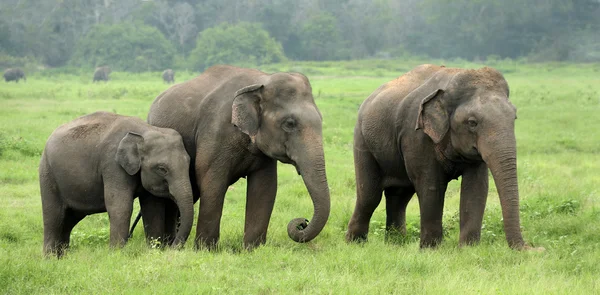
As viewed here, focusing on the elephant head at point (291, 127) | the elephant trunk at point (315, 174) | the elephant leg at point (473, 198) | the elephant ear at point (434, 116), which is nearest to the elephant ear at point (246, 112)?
the elephant head at point (291, 127)

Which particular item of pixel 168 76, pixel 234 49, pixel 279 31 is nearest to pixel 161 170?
pixel 168 76

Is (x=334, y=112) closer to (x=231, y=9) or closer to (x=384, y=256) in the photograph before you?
(x=384, y=256)

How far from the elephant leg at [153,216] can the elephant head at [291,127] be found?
1.16 m

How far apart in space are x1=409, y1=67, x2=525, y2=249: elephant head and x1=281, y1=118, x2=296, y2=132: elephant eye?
970 millimetres

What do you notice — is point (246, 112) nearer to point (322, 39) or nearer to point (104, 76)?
point (104, 76)

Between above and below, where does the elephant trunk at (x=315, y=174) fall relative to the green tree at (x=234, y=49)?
above

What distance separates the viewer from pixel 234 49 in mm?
57875

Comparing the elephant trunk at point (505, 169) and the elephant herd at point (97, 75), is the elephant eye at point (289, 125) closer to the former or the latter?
the elephant trunk at point (505, 169)

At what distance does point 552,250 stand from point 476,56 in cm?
6009

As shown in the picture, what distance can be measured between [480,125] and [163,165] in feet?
8.12

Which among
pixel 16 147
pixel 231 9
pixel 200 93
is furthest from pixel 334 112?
pixel 231 9

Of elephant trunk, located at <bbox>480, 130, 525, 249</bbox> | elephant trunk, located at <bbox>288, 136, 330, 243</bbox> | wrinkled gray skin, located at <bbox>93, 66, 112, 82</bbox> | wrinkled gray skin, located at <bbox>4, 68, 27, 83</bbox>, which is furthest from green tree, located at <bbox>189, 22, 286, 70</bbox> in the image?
elephant trunk, located at <bbox>480, 130, 525, 249</bbox>

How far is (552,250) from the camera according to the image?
6785mm

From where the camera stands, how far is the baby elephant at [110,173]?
675 centimetres
